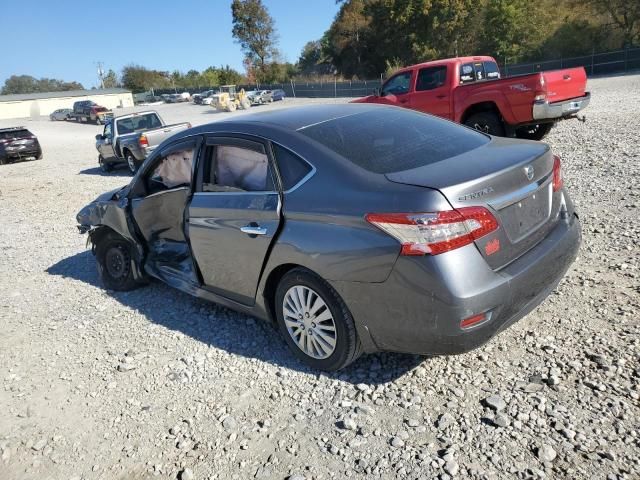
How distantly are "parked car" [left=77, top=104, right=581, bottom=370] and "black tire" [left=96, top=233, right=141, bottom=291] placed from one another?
125 cm

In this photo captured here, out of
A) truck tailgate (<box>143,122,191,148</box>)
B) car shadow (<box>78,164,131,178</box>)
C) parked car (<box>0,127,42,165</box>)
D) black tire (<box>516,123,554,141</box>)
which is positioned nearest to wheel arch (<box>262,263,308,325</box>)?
black tire (<box>516,123,554,141</box>)

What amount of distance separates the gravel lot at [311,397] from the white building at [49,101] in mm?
83955

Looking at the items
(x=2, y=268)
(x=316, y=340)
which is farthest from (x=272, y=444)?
(x=2, y=268)

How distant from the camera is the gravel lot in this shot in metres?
2.59

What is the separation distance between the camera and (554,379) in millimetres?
2982

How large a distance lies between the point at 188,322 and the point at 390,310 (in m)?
2.32

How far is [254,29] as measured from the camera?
82.9 metres

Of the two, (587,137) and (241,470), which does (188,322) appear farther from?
(587,137)

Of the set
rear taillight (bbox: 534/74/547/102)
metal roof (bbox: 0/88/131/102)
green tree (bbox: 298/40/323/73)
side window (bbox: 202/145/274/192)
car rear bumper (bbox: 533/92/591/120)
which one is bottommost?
side window (bbox: 202/145/274/192)

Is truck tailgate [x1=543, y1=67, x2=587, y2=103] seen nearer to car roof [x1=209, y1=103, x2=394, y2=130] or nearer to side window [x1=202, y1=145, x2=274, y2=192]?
car roof [x1=209, y1=103, x2=394, y2=130]

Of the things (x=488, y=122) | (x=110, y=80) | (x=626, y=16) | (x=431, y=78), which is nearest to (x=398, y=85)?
(x=431, y=78)

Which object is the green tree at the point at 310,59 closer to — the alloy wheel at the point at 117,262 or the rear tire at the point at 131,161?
the rear tire at the point at 131,161

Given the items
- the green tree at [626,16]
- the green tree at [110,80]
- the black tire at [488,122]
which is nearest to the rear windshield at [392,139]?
the black tire at [488,122]

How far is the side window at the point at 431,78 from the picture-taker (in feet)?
35.7
